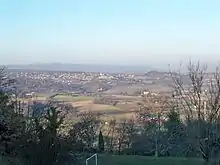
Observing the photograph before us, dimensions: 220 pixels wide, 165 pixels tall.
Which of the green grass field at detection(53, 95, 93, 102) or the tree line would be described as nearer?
the tree line

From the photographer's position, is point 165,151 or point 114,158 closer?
point 114,158

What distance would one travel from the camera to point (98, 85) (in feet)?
148

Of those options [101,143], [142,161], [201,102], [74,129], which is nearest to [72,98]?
[101,143]

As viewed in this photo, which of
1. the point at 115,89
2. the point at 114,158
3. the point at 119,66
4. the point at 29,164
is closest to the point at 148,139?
the point at 114,158

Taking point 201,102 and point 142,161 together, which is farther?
point 142,161

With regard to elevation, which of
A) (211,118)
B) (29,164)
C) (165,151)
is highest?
(211,118)

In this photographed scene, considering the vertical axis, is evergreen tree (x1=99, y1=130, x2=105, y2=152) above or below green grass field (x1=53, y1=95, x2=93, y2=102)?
below

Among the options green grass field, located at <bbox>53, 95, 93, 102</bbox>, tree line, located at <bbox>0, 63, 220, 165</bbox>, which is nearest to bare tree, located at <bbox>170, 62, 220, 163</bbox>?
tree line, located at <bbox>0, 63, 220, 165</bbox>

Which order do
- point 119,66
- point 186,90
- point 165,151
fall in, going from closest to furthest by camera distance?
point 186,90 < point 165,151 < point 119,66

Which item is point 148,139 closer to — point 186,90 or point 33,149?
point 186,90

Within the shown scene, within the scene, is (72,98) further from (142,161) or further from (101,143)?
(142,161)

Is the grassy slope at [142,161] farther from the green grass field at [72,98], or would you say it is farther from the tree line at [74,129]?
the green grass field at [72,98]

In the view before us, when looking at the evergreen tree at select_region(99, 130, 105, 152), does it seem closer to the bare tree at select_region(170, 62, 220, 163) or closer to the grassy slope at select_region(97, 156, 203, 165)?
the grassy slope at select_region(97, 156, 203, 165)

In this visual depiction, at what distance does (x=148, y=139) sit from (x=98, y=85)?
71.8 feet
